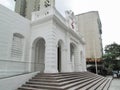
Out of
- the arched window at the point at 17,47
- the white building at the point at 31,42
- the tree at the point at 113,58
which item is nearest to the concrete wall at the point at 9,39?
the white building at the point at 31,42

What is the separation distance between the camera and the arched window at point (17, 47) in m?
9.51

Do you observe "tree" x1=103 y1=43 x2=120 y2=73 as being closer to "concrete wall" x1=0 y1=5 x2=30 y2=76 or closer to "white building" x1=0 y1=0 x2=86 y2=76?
"white building" x1=0 y1=0 x2=86 y2=76

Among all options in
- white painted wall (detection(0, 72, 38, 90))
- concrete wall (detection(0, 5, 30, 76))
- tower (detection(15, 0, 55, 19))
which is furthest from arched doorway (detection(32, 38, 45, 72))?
tower (detection(15, 0, 55, 19))

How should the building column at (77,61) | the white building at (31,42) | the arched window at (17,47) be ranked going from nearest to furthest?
the white building at (31,42) < the arched window at (17,47) < the building column at (77,61)

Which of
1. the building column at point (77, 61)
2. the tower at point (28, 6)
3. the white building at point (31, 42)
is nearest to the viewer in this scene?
the white building at point (31, 42)

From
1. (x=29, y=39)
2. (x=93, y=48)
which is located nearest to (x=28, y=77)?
(x=29, y=39)

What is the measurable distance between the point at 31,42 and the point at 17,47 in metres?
1.48

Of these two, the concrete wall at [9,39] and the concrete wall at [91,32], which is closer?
the concrete wall at [9,39]

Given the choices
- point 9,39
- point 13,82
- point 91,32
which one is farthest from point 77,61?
point 91,32

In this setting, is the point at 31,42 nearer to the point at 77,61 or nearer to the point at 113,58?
the point at 77,61

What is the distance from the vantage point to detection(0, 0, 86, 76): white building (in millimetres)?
8812

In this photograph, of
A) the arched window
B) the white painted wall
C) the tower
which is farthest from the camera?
the tower

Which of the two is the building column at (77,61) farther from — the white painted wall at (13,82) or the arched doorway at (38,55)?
the white painted wall at (13,82)

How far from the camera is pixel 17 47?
389 inches
